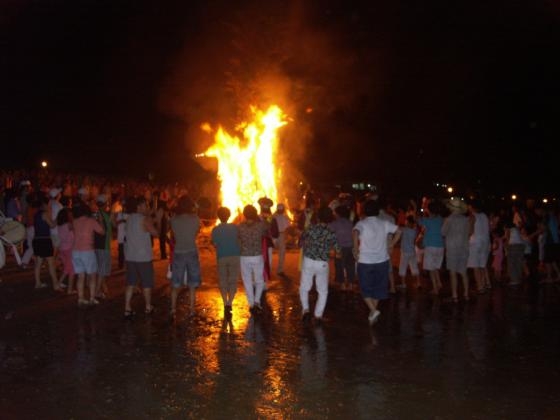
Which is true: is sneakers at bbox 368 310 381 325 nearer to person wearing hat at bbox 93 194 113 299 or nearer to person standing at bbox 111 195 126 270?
person wearing hat at bbox 93 194 113 299

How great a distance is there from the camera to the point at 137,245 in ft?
30.7

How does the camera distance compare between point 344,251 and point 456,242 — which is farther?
point 344,251

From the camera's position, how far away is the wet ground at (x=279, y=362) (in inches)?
225

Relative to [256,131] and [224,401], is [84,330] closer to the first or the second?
[224,401]

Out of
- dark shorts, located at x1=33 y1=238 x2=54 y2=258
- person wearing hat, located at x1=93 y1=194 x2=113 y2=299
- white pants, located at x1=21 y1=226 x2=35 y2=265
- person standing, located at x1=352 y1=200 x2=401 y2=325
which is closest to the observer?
person standing, located at x1=352 y1=200 x2=401 y2=325

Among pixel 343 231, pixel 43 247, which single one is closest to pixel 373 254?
pixel 343 231

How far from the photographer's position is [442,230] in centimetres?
1136

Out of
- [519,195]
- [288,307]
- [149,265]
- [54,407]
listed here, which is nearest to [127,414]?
[54,407]

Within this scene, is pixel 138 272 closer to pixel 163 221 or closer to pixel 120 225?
pixel 120 225

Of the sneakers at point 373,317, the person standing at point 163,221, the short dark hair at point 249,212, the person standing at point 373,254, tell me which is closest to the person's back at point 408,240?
the person standing at point 373,254

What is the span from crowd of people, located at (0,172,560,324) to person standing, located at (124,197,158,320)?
0.02 meters

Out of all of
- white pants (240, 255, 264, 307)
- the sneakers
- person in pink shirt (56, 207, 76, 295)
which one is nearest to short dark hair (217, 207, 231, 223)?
white pants (240, 255, 264, 307)

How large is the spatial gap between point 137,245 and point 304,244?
101 inches

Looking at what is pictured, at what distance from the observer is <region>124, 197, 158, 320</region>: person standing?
936 cm
